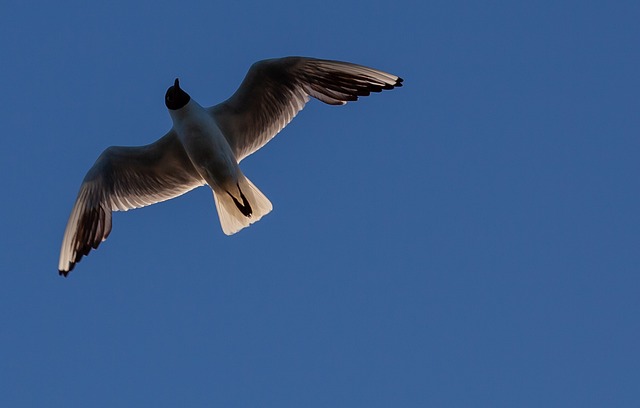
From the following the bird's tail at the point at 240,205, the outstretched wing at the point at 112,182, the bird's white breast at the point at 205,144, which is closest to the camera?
the bird's white breast at the point at 205,144

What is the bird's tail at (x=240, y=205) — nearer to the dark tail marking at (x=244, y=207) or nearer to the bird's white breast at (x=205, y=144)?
the dark tail marking at (x=244, y=207)

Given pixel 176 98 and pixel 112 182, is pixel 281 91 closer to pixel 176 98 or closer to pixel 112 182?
pixel 176 98

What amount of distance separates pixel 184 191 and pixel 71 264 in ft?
4.25

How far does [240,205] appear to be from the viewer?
10234 millimetres

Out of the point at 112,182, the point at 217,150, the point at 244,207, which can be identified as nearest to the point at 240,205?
the point at 244,207

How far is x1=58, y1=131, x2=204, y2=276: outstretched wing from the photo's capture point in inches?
409

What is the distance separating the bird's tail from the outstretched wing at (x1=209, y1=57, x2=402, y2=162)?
0.50 metres

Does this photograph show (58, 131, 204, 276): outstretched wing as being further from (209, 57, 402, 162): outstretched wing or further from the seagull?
(209, 57, 402, 162): outstretched wing

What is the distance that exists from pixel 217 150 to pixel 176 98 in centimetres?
67

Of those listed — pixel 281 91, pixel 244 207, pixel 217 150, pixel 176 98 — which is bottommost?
pixel 244 207

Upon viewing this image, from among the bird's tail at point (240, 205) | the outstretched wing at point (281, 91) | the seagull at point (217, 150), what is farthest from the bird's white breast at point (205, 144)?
the outstretched wing at point (281, 91)

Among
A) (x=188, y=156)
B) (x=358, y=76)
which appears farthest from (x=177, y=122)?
(x=358, y=76)

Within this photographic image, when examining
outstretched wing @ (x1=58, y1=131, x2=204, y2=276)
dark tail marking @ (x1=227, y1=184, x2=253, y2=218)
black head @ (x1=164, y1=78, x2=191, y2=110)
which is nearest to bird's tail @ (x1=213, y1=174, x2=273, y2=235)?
dark tail marking @ (x1=227, y1=184, x2=253, y2=218)

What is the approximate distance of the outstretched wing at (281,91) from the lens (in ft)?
32.6
